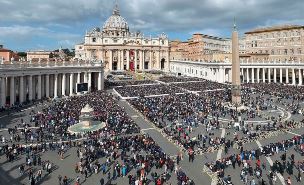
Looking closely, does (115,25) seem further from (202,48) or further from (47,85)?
(47,85)

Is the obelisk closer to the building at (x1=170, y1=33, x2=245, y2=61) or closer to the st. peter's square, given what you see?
the st. peter's square

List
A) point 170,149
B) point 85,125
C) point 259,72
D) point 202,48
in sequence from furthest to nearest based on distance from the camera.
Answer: point 202,48
point 259,72
point 85,125
point 170,149

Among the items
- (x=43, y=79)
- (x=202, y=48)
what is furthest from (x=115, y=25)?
(x=43, y=79)

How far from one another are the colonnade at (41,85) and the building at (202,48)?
50.7m

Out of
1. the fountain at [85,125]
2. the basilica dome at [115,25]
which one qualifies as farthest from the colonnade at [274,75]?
the basilica dome at [115,25]

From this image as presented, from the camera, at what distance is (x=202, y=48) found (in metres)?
122

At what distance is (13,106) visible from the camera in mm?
45781

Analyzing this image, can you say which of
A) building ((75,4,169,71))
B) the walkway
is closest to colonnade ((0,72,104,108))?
the walkway

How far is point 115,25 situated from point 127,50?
2604cm

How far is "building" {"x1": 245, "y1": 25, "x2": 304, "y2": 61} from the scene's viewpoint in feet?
295

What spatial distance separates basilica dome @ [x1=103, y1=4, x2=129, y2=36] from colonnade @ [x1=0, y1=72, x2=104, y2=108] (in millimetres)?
73264

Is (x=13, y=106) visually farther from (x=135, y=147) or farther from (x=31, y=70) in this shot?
(x=135, y=147)

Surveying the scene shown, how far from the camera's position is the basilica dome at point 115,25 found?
14188 centimetres

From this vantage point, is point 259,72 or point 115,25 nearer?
point 259,72
